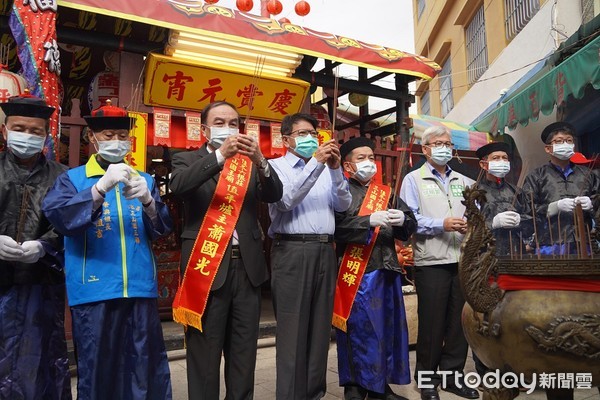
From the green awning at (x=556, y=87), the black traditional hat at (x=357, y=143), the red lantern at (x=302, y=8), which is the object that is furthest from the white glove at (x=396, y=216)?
the red lantern at (x=302, y=8)

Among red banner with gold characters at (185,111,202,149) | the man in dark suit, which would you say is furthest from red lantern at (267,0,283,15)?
the man in dark suit

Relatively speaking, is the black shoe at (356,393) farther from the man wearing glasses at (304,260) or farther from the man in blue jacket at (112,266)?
the man in blue jacket at (112,266)

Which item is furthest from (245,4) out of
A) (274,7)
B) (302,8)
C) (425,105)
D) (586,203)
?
(425,105)

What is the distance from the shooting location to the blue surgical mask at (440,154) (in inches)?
140

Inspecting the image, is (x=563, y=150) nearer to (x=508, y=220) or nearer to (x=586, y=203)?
(x=586, y=203)

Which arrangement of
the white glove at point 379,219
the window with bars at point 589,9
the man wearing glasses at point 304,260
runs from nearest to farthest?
the man wearing glasses at point 304,260
the white glove at point 379,219
the window with bars at point 589,9

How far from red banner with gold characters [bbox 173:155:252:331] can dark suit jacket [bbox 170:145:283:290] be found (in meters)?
0.04

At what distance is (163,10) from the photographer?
4719mm

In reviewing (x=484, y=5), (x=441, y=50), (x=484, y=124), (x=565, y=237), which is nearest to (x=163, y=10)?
(x=565, y=237)

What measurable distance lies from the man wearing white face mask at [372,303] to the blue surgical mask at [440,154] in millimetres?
466

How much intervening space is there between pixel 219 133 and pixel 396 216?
1218mm

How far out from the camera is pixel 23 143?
248 cm

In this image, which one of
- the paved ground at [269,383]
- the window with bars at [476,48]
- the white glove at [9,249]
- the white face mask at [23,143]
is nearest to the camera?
the white glove at [9,249]

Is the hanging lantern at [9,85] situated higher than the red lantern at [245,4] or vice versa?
the red lantern at [245,4]
